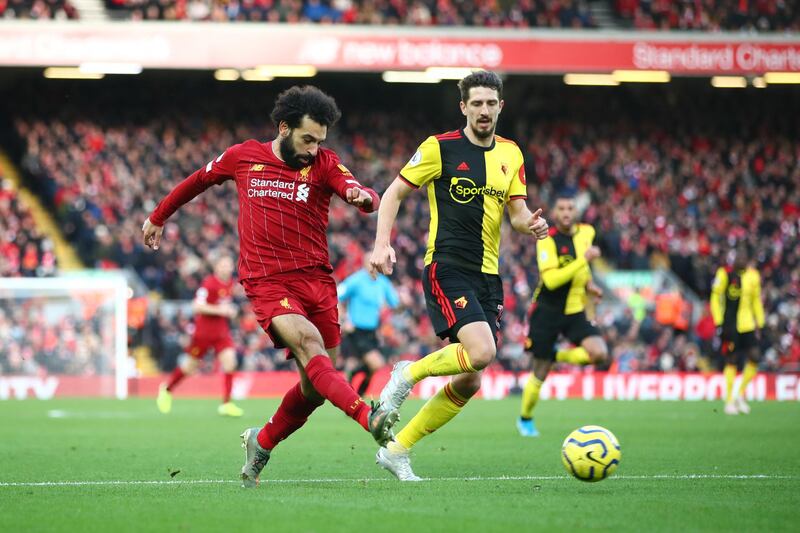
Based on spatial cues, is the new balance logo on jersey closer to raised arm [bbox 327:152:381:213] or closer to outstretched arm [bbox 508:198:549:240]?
raised arm [bbox 327:152:381:213]

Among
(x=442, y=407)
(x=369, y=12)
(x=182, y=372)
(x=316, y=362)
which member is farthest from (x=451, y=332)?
(x=369, y=12)

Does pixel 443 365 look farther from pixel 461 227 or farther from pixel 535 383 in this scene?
pixel 535 383

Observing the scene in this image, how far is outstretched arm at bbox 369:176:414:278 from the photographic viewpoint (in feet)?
25.3

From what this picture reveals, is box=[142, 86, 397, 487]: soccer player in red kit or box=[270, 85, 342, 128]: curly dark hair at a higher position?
box=[270, 85, 342, 128]: curly dark hair

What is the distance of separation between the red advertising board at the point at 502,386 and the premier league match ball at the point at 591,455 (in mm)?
16447

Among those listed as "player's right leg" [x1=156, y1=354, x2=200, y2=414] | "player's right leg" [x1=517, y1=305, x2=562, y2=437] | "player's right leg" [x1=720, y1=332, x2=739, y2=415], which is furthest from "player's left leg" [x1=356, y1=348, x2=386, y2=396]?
"player's right leg" [x1=720, y1=332, x2=739, y2=415]

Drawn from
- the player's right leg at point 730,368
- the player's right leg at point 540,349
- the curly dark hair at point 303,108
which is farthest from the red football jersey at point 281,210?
the player's right leg at point 730,368

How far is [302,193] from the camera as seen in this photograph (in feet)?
26.1

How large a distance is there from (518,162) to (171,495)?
3.40m

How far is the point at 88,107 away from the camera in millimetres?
33938

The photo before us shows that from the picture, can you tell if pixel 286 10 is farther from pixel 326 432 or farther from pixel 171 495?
pixel 171 495

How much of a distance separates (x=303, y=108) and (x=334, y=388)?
179 centimetres

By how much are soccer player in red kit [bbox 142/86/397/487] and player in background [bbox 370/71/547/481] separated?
2.25 feet

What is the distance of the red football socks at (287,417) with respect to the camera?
8133 millimetres
